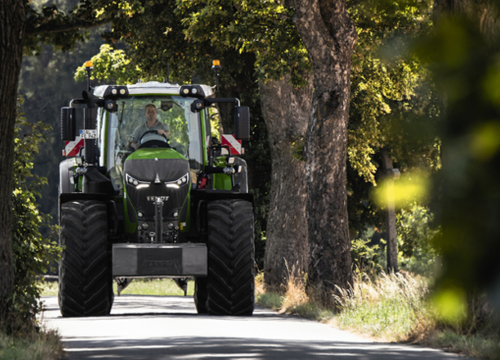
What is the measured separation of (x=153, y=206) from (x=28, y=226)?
2.05 m

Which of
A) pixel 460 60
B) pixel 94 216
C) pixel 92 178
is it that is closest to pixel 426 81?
pixel 460 60

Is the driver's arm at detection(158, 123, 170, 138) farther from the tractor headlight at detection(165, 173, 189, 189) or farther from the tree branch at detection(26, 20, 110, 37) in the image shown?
the tree branch at detection(26, 20, 110, 37)

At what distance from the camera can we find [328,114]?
15664 mm

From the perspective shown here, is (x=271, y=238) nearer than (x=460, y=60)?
No

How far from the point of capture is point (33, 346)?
27.1 feet

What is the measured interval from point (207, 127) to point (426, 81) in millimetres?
12694

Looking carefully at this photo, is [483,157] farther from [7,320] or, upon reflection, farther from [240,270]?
[240,270]

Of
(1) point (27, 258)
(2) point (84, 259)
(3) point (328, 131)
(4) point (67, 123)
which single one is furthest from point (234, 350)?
(3) point (328, 131)

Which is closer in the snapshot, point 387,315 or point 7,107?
point 7,107

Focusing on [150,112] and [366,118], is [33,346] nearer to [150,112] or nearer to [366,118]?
[150,112]

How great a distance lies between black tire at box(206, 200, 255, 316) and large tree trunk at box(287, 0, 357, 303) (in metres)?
3.64

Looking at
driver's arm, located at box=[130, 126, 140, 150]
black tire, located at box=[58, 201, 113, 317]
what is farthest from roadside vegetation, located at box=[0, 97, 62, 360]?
driver's arm, located at box=[130, 126, 140, 150]

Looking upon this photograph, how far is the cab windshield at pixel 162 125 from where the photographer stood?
517 inches

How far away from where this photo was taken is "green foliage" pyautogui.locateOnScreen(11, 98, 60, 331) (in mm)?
10156
